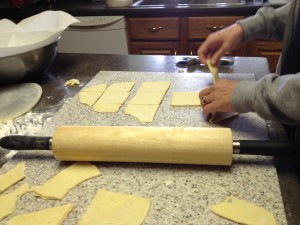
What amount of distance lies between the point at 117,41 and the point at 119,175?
1510 millimetres

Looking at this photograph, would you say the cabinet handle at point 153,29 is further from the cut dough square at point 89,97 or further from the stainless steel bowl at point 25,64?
the cut dough square at point 89,97

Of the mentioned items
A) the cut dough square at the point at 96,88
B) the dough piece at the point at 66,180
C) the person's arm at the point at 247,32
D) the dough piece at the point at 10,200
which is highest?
the person's arm at the point at 247,32

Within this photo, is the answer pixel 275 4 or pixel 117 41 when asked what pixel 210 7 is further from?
pixel 117 41

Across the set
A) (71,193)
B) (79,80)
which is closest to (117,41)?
(79,80)

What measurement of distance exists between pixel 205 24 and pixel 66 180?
1.49 metres

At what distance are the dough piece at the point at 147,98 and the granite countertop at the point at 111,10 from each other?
104 centimetres

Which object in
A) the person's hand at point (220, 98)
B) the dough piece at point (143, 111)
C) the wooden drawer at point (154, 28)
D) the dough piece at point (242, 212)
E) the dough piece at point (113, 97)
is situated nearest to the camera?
the dough piece at point (242, 212)

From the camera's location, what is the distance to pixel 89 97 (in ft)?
3.32

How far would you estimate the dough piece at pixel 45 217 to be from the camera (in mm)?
574

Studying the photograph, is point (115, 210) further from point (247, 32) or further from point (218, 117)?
point (247, 32)

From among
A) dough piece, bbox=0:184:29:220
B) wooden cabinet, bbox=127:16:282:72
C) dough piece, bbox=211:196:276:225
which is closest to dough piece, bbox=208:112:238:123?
dough piece, bbox=211:196:276:225

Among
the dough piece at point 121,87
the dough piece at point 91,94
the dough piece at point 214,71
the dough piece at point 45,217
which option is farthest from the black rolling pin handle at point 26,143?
the dough piece at point 214,71

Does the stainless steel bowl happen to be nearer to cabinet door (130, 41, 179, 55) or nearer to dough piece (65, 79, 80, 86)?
dough piece (65, 79, 80, 86)

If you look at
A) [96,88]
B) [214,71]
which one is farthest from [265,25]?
[96,88]
